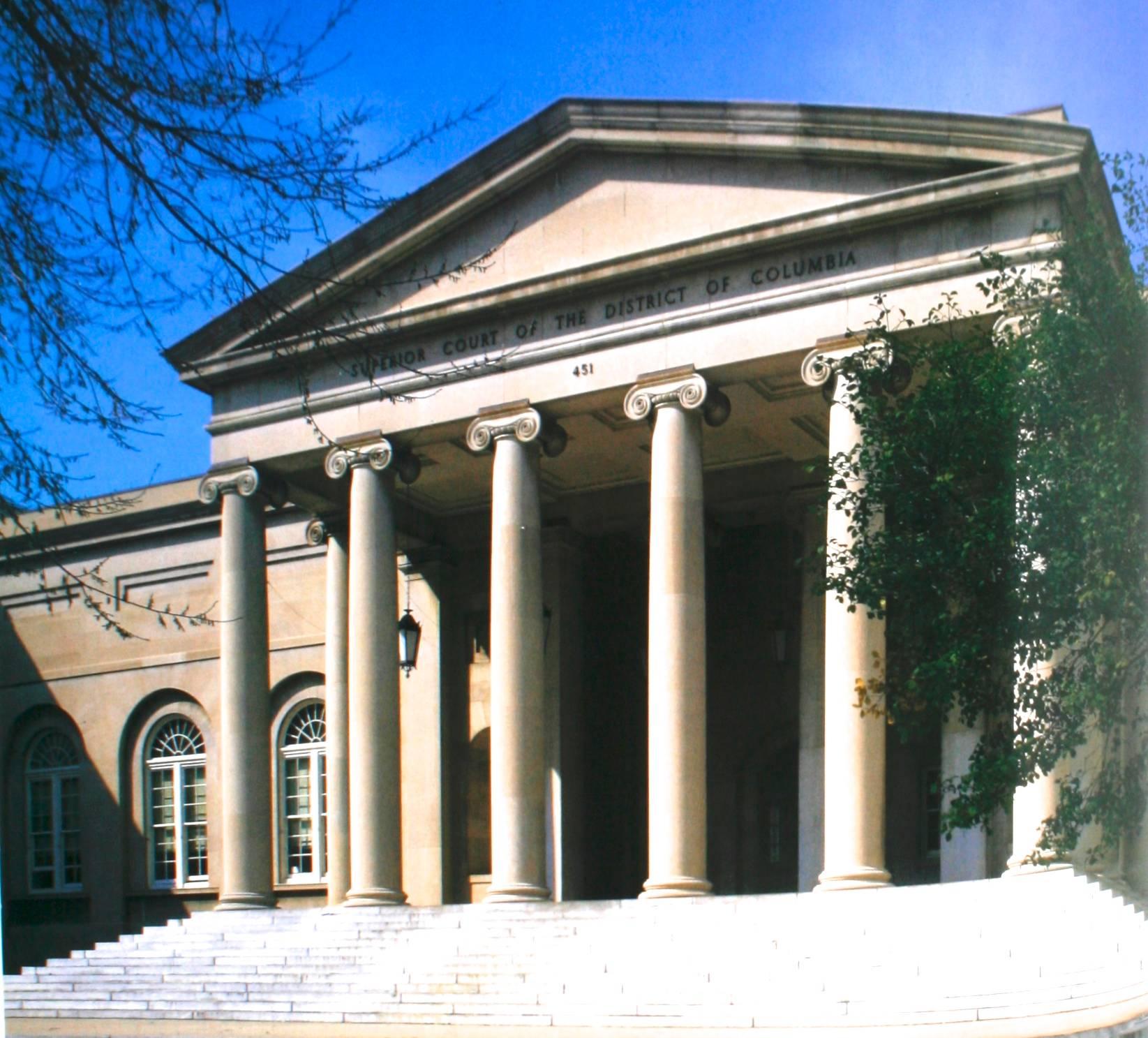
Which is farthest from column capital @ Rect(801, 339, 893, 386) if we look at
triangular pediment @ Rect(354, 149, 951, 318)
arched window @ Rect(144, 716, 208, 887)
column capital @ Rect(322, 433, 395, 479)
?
arched window @ Rect(144, 716, 208, 887)

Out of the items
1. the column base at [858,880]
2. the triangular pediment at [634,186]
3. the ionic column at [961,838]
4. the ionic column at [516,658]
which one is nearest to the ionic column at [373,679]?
the ionic column at [516,658]

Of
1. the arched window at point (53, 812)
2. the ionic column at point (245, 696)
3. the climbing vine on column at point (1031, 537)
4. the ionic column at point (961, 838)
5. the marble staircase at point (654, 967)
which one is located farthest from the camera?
the arched window at point (53, 812)

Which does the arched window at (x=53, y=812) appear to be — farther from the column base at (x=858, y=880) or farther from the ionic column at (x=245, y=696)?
the column base at (x=858, y=880)

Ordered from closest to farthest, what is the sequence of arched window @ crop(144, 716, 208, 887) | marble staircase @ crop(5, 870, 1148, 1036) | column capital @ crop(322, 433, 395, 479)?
marble staircase @ crop(5, 870, 1148, 1036) < column capital @ crop(322, 433, 395, 479) < arched window @ crop(144, 716, 208, 887)

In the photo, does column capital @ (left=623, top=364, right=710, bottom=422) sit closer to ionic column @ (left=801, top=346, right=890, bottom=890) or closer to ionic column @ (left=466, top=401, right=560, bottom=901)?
ionic column @ (left=466, top=401, right=560, bottom=901)

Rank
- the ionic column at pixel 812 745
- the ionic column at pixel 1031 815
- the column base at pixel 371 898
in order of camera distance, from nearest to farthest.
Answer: the ionic column at pixel 1031 815 < the column base at pixel 371 898 < the ionic column at pixel 812 745

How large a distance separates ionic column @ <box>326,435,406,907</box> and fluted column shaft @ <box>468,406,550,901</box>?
2.06 metres

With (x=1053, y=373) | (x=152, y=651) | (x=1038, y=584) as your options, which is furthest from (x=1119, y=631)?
(x=152, y=651)

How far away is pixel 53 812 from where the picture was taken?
4091 cm

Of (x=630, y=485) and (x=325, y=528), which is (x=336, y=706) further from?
(x=630, y=485)

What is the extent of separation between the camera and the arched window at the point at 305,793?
36.3 metres

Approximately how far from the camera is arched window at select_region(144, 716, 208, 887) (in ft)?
127

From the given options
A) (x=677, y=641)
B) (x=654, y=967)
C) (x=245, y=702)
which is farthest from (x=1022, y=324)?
(x=245, y=702)

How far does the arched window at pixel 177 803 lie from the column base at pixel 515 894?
14.1m
